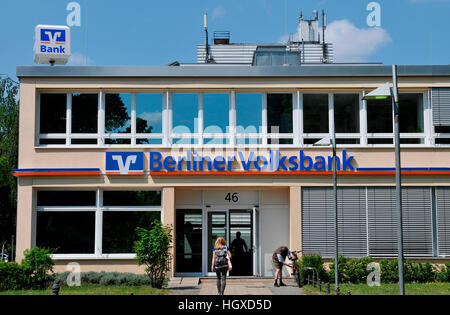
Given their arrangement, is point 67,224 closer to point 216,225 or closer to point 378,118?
point 216,225

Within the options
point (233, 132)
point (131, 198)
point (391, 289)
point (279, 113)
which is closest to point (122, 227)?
point (131, 198)

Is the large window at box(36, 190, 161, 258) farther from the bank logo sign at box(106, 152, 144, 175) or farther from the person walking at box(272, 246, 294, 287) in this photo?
→ the person walking at box(272, 246, 294, 287)

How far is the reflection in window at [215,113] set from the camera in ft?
66.7

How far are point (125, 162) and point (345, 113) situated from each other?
796cm

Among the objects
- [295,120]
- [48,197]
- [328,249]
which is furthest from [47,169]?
[328,249]

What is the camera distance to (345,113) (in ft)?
67.3

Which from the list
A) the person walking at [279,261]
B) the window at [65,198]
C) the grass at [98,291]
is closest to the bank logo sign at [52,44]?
the window at [65,198]

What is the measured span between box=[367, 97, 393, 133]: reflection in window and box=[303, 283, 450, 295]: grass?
546cm

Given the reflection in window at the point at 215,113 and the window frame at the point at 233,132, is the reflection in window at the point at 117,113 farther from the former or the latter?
the reflection in window at the point at 215,113

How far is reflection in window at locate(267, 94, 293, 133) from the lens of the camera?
20.3 m

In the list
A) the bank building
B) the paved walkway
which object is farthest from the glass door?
the paved walkway

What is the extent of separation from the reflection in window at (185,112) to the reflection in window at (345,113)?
5.01m
